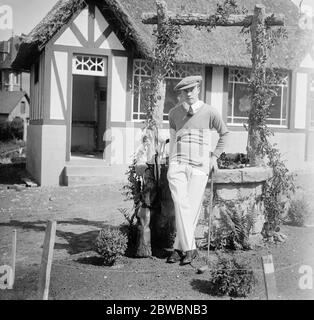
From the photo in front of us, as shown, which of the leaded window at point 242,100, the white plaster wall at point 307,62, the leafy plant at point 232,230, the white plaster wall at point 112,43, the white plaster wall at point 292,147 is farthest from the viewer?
the white plaster wall at point 307,62

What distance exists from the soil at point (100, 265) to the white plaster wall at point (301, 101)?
8.15 metres

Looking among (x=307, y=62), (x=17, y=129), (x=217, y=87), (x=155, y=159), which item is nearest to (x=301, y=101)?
(x=307, y=62)

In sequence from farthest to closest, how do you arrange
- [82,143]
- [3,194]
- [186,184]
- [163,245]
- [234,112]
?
[82,143]
[234,112]
[3,194]
[163,245]
[186,184]

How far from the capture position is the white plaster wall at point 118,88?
12820mm

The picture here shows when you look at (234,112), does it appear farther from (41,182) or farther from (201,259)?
(201,259)

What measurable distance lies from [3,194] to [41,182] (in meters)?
1.20

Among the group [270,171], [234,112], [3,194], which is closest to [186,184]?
[270,171]

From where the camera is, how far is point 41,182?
12.0 m

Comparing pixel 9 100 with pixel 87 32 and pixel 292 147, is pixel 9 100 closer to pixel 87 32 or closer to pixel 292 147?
pixel 87 32

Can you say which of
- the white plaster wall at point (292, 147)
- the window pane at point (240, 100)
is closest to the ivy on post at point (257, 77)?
the window pane at point (240, 100)

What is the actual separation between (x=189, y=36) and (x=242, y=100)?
288 cm

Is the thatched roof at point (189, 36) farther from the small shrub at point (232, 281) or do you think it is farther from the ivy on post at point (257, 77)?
the small shrub at point (232, 281)

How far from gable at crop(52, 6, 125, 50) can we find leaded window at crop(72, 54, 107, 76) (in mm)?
353

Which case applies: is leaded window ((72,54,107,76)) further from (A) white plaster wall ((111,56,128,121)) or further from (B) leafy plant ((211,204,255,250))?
(B) leafy plant ((211,204,255,250))
